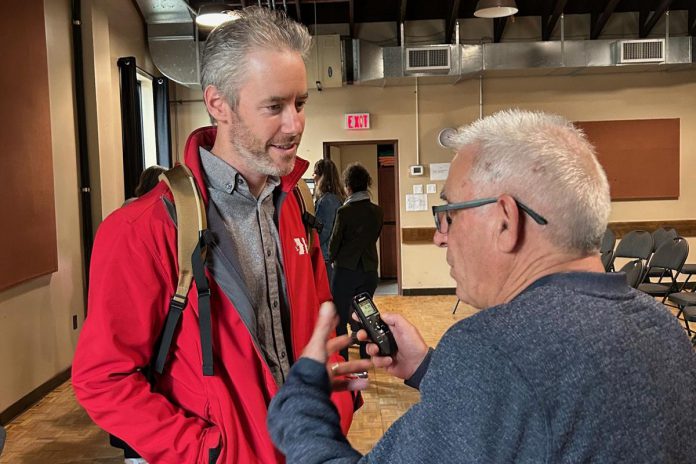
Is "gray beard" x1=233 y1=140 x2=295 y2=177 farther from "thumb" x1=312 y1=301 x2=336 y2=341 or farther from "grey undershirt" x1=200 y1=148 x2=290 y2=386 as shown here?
"thumb" x1=312 y1=301 x2=336 y2=341

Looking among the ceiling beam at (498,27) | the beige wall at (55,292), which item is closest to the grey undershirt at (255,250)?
the beige wall at (55,292)

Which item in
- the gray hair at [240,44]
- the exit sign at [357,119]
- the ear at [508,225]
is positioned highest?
the exit sign at [357,119]

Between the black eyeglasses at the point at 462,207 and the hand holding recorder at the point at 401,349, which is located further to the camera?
the hand holding recorder at the point at 401,349

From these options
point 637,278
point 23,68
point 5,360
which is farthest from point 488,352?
point 637,278

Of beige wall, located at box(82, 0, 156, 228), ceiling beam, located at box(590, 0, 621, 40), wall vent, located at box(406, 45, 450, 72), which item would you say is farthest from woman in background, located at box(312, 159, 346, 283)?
ceiling beam, located at box(590, 0, 621, 40)

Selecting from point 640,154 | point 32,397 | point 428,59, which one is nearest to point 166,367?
point 32,397

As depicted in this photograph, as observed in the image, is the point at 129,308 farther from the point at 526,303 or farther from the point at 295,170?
the point at 526,303

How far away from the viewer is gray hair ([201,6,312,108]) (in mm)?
1241

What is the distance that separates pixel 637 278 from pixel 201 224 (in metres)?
5.10

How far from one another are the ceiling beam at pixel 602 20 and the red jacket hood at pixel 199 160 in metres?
6.83

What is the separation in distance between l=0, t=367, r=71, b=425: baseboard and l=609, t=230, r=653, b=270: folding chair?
5385 mm

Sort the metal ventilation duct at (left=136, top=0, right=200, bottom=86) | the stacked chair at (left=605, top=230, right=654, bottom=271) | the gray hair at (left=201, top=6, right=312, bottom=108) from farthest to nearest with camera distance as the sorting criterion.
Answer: the metal ventilation duct at (left=136, top=0, right=200, bottom=86), the stacked chair at (left=605, top=230, right=654, bottom=271), the gray hair at (left=201, top=6, right=312, bottom=108)

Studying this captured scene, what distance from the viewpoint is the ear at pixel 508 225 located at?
860 millimetres

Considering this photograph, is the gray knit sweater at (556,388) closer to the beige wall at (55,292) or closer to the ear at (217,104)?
the ear at (217,104)
